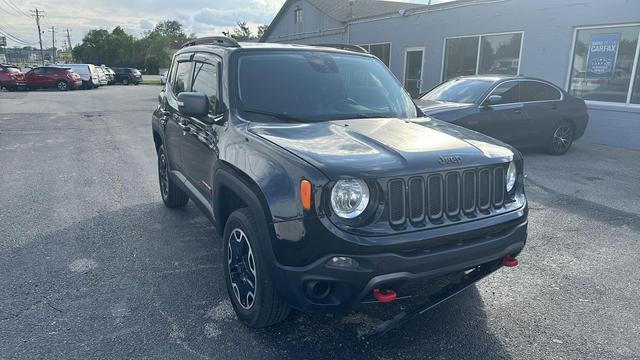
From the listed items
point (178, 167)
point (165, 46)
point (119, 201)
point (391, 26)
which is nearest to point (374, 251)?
point (178, 167)

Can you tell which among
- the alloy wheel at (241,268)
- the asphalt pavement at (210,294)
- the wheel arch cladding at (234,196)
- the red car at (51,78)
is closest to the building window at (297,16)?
the red car at (51,78)

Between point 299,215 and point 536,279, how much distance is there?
98.9 inches

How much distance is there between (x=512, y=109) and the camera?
28.6ft

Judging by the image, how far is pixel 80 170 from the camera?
7.81 metres

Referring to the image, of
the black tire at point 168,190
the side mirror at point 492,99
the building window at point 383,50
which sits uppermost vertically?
the building window at point 383,50

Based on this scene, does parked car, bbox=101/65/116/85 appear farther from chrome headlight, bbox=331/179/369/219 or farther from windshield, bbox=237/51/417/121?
chrome headlight, bbox=331/179/369/219

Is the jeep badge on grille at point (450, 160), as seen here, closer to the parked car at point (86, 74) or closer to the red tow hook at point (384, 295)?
the red tow hook at point (384, 295)

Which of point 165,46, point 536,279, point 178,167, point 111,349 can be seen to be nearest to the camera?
point 111,349

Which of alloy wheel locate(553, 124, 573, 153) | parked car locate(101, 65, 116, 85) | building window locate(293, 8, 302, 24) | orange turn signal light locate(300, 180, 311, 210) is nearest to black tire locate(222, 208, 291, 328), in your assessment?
orange turn signal light locate(300, 180, 311, 210)

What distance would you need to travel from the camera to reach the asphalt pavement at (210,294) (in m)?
2.95

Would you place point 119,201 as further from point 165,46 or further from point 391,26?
point 165,46

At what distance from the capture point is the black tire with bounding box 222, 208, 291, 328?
2758mm

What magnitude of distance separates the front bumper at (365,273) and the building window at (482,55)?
476 inches

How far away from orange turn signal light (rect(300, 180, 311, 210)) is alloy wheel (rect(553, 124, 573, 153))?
27.7 feet
